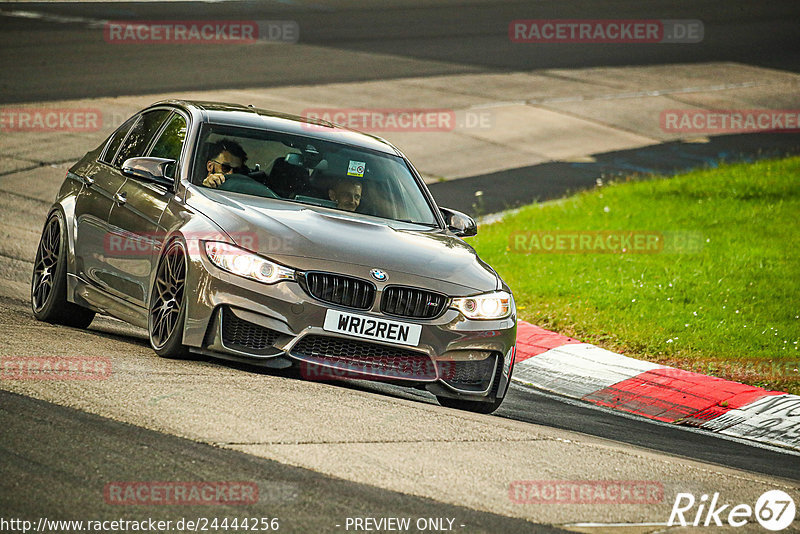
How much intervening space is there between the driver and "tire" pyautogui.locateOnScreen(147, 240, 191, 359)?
74cm

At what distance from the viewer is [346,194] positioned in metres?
8.34

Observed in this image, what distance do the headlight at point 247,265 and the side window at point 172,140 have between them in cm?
144

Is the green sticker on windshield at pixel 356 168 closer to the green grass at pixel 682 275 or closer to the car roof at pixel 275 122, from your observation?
the car roof at pixel 275 122

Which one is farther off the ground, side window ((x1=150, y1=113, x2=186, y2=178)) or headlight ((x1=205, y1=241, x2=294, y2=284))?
side window ((x1=150, y1=113, x2=186, y2=178))

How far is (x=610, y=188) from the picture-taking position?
1769 cm

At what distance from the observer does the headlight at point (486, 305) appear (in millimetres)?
7399

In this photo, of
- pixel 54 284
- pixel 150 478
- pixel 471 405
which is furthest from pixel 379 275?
pixel 54 284

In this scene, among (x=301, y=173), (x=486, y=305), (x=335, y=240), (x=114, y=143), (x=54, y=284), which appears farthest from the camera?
(x=114, y=143)

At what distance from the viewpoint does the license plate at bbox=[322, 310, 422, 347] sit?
7.02 metres

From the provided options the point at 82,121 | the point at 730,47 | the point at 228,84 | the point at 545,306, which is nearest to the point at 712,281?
the point at 545,306

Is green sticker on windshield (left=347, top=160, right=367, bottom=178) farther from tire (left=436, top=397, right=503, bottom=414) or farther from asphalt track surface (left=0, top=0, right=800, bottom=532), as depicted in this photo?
tire (left=436, top=397, right=503, bottom=414)

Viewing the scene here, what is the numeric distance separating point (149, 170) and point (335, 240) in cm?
145

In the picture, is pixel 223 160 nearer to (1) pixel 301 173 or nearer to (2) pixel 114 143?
(1) pixel 301 173

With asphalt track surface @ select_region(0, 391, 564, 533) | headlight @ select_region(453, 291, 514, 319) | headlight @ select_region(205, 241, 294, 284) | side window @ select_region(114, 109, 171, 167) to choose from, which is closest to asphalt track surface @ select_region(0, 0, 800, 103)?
side window @ select_region(114, 109, 171, 167)
